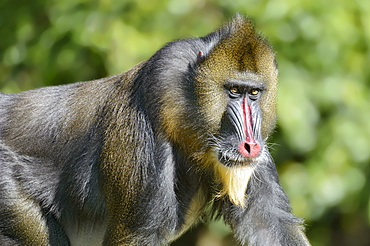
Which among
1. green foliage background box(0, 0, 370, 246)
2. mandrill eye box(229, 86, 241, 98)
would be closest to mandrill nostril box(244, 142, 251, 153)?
mandrill eye box(229, 86, 241, 98)

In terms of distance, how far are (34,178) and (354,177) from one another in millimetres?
4217

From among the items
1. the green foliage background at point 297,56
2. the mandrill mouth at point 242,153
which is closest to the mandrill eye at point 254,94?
the mandrill mouth at point 242,153

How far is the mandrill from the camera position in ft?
17.9

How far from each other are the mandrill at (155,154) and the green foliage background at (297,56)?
236 centimetres

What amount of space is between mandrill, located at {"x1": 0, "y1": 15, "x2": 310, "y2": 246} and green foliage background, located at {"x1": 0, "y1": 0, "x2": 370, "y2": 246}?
7.74 feet

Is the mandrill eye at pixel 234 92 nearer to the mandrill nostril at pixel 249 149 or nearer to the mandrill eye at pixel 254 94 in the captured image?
the mandrill eye at pixel 254 94

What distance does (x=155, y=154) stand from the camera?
546cm

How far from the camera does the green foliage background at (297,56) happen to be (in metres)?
8.44

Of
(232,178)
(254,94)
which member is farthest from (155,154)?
(254,94)

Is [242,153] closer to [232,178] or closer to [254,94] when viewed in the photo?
[232,178]

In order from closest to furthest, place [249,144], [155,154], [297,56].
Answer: [249,144], [155,154], [297,56]

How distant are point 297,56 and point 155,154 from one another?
3.73m

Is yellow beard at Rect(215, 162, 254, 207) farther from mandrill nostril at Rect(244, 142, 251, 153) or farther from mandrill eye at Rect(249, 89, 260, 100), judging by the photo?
mandrill eye at Rect(249, 89, 260, 100)

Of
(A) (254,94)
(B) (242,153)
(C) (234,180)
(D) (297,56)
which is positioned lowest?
(C) (234,180)
